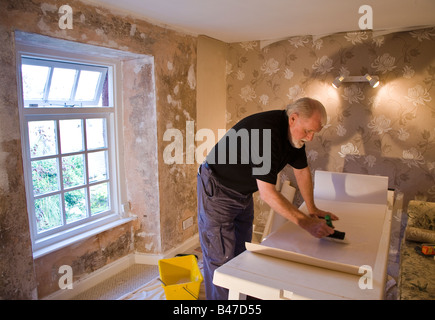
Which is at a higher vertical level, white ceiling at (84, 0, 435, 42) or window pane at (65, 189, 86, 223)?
white ceiling at (84, 0, 435, 42)

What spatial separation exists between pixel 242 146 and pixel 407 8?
1.57 metres

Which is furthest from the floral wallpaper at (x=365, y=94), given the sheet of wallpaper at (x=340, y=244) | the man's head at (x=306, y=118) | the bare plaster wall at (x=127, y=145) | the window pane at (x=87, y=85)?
the window pane at (x=87, y=85)

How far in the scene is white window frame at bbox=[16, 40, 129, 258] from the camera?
6.99 feet

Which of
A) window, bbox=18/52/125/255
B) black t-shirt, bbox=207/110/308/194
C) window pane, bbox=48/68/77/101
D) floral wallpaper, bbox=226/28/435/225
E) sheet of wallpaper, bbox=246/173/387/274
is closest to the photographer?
sheet of wallpaper, bbox=246/173/387/274

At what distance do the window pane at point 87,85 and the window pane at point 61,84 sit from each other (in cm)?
7

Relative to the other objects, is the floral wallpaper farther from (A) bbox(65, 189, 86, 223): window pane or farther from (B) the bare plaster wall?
(A) bbox(65, 189, 86, 223): window pane

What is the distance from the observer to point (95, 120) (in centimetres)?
267

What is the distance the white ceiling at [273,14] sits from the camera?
2.10 meters

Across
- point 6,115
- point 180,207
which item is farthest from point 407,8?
point 6,115

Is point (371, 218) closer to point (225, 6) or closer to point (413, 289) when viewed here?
point (413, 289)

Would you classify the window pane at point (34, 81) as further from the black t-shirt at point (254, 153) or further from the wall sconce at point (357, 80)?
the wall sconce at point (357, 80)

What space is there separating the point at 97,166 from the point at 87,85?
0.69 m

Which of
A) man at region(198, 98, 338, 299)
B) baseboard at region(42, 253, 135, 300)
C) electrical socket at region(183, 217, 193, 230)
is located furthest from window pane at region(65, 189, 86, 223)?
man at region(198, 98, 338, 299)

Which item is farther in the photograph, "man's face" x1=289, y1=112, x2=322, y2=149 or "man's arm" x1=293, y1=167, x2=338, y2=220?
"man's arm" x1=293, y1=167, x2=338, y2=220
